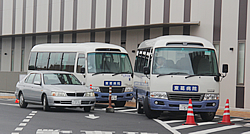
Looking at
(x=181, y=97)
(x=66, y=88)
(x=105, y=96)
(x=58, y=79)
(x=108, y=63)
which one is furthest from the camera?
(x=108, y=63)

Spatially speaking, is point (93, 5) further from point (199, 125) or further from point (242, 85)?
point (199, 125)

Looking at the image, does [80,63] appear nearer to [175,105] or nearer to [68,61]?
[68,61]

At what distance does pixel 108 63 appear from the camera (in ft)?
67.0

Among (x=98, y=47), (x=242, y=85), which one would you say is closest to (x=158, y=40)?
(x=98, y=47)

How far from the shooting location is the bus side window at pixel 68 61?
70.2ft

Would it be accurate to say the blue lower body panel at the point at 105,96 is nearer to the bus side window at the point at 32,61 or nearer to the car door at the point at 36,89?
the car door at the point at 36,89

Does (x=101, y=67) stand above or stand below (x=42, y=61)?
below

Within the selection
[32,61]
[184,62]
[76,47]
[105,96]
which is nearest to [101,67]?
[105,96]

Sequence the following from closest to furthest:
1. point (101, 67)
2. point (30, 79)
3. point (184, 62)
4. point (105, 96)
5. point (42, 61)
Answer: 1. point (184, 62)
2. point (30, 79)
3. point (105, 96)
4. point (101, 67)
5. point (42, 61)

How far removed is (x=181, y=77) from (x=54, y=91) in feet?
15.4

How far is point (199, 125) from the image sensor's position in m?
13.3

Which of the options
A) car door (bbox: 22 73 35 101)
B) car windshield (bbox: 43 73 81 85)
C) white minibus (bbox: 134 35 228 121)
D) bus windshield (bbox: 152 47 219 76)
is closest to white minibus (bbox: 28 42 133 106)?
car windshield (bbox: 43 73 81 85)

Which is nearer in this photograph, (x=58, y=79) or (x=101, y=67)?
(x=58, y=79)

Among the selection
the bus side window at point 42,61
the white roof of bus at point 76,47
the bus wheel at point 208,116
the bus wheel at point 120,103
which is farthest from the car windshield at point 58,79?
the bus side window at point 42,61
